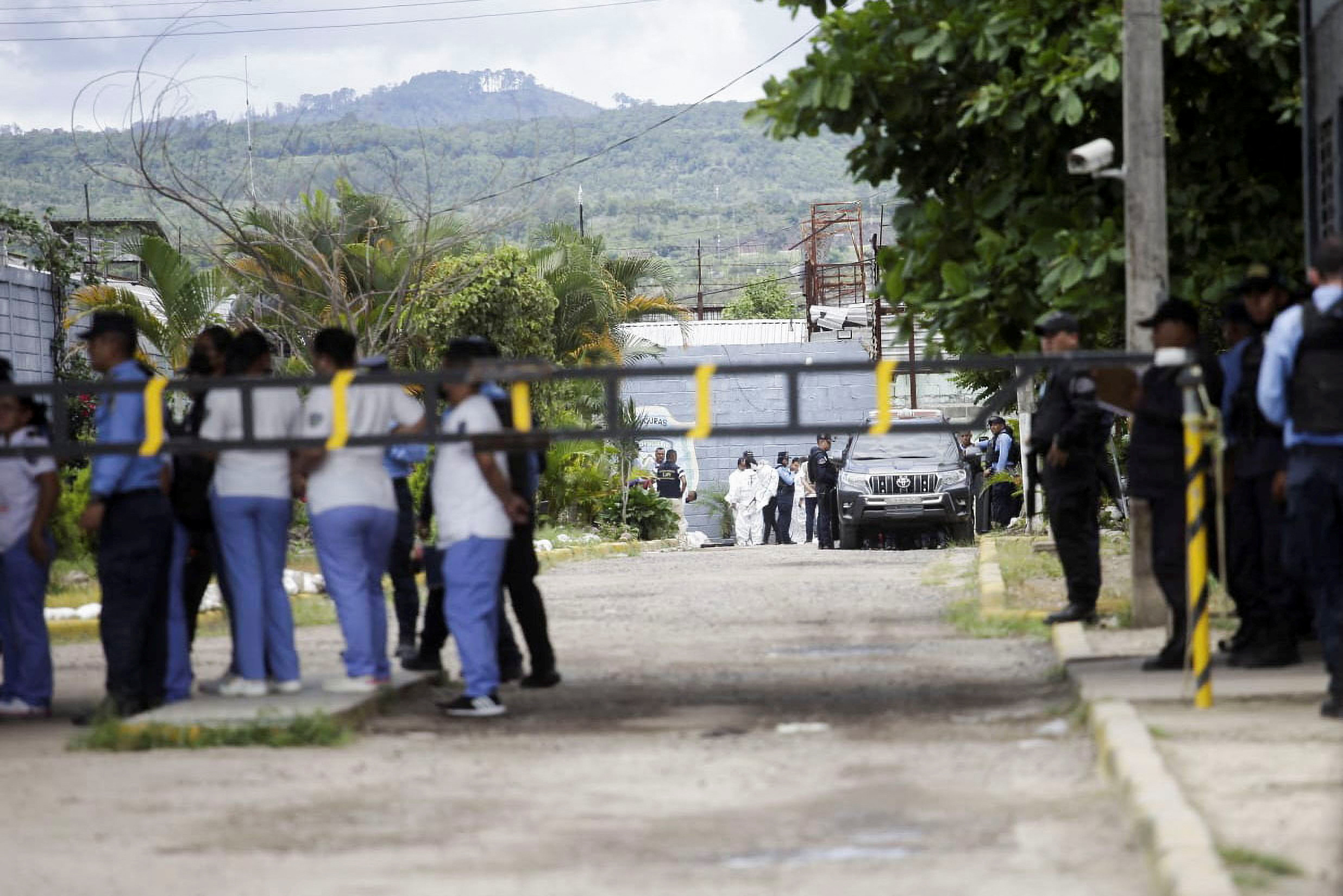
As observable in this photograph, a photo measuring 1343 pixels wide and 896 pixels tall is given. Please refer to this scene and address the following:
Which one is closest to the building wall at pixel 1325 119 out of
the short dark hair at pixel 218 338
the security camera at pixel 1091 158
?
the security camera at pixel 1091 158

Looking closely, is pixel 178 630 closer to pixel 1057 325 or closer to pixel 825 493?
pixel 1057 325

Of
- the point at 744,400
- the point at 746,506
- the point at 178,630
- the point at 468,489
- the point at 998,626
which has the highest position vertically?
the point at 468,489

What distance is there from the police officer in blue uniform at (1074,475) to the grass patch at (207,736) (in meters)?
5.18

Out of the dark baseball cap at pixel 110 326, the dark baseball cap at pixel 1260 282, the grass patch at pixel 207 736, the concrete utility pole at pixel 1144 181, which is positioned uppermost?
the concrete utility pole at pixel 1144 181

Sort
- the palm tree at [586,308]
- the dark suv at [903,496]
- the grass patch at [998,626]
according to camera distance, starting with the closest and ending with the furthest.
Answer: the grass patch at [998,626] < the dark suv at [903,496] < the palm tree at [586,308]

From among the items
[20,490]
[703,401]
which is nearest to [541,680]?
[703,401]

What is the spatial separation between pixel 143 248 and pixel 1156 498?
1953 cm

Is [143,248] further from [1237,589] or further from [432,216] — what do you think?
[1237,589]

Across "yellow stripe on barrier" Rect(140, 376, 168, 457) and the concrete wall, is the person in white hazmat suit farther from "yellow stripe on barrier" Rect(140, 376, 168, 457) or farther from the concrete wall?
"yellow stripe on barrier" Rect(140, 376, 168, 457)

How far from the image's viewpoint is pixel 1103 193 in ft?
41.7

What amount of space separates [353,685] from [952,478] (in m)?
17.3

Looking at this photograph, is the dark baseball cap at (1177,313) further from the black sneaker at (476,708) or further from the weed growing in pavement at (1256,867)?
the weed growing in pavement at (1256,867)

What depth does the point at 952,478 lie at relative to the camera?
85.1 ft

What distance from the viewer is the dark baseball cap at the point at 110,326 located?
9.09m
